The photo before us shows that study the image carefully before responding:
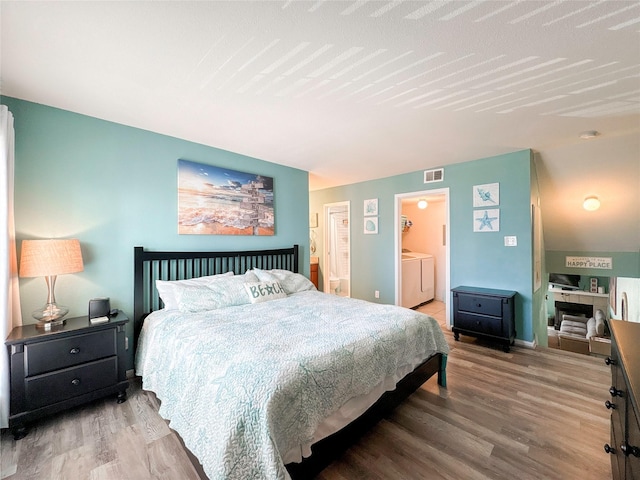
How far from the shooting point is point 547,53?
1589 mm

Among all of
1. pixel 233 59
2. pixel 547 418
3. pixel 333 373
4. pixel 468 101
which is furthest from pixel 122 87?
pixel 547 418

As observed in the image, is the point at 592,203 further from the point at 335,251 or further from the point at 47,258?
the point at 47,258

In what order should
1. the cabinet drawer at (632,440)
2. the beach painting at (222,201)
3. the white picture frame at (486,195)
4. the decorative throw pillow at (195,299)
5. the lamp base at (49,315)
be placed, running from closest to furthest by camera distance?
the cabinet drawer at (632,440)
the lamp base at (49,315)
the decorative throw pillow at (195,299)
the beach painting at (222,201)
the white picture frame at (486,195)

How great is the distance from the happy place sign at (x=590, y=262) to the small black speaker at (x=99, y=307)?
6.35 m

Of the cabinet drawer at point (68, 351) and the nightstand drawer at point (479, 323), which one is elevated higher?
the cabinet drawer at point (68, 351)

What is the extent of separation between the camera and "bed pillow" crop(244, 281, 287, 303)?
110 inches

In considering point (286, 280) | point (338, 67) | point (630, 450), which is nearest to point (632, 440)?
point (630, 450)

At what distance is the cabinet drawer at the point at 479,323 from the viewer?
3.25 m

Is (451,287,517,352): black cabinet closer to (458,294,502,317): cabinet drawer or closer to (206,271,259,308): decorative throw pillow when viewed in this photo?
(458,294,502,317): cabinet drawer

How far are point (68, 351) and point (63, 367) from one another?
0.11m

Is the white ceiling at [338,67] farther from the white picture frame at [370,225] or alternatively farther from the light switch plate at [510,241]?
the white picture frame at [370,225]

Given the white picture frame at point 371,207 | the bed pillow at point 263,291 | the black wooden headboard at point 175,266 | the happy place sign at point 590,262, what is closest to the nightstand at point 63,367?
the black wooden headboard at point 175,266

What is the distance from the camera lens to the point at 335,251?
5.75m

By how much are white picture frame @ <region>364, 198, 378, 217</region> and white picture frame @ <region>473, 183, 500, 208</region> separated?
1594 millimetres
